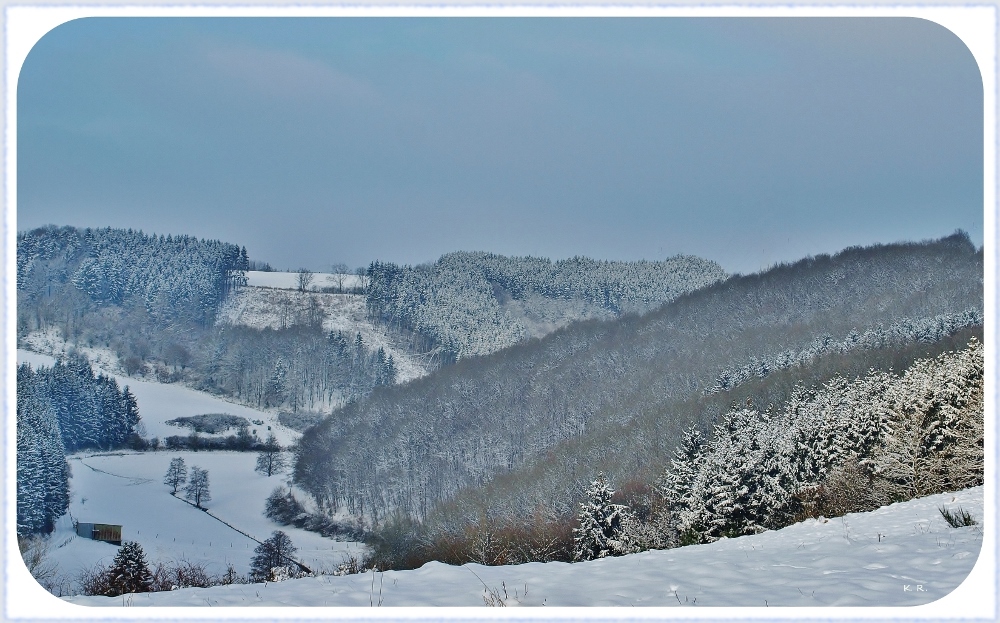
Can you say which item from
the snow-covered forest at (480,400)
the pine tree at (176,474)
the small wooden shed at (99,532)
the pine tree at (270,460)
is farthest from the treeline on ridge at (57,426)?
the pine tree at (270,460)

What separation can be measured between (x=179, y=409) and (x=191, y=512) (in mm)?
15067

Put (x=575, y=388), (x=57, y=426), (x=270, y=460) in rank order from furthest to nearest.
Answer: (x=575, y=388) → (x=270, y=460) → (x=57, y=426)

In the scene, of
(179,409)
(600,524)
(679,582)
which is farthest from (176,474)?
(679,582)

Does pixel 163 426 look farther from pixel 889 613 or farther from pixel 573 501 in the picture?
pixel 889 613

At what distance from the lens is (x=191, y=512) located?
49.1 m

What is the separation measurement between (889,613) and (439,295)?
8849 cm

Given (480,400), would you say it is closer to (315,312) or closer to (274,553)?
(315,312)

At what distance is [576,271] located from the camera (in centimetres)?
7900

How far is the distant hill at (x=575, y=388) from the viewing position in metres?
64.6

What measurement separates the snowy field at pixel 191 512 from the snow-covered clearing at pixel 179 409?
10.6 feet

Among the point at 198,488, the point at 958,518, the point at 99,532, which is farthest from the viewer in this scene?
the point at 198,488

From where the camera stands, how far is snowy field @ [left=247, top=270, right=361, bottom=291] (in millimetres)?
68812

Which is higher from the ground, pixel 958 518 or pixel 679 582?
pixel 958 518

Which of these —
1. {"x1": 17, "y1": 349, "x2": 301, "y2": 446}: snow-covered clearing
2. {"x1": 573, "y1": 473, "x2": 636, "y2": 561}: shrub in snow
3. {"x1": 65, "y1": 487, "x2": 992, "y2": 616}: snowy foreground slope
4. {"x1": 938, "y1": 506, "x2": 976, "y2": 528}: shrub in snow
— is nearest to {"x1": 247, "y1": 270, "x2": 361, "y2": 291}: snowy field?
{"x1": 17, "y1": 349, "x2": 301, "y2": 446}: snow-covered clearing
